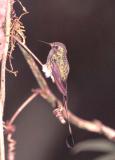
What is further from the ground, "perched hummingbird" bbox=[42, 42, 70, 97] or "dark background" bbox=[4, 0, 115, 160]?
"perched hummingbird" bbox=[42, 42, 70, 97]

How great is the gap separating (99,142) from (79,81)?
0.10 metres

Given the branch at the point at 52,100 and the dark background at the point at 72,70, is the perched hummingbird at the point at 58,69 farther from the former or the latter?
the dark background at the point at 72,70

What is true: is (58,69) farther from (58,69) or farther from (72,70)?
(72,70)

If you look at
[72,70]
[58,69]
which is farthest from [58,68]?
[72,70]

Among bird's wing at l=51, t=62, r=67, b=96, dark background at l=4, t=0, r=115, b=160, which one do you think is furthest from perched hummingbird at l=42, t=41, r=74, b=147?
dark background at l=4, t=0, r=115, b=160

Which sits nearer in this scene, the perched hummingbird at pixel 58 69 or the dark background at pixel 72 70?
the perched hummingbird at pixel 58 69

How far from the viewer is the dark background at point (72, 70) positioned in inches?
24.2

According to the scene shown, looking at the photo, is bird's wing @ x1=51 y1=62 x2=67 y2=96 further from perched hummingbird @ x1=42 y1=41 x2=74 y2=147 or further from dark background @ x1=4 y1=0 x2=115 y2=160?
dark background @ x1=4 y1=0 x2=115 y2=160

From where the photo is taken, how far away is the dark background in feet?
2.01

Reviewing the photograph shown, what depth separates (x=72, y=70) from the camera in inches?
27.5

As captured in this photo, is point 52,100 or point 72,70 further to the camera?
point 72,70

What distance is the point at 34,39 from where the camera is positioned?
1.98ft

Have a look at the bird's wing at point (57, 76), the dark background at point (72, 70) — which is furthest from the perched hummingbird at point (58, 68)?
the dark background at point (72, 70)

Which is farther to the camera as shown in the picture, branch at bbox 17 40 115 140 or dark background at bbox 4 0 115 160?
dark background at bbox 4 0 115 160
